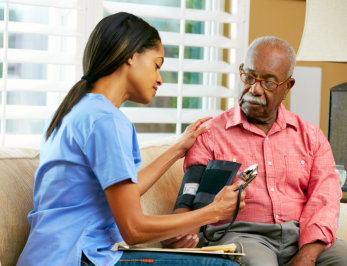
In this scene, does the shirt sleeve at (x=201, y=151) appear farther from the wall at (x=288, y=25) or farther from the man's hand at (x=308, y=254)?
the wall at (x=288, y=25)

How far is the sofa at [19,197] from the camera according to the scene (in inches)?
62.8

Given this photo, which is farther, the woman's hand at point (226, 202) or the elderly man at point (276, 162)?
the elderly man at point (276, 162)

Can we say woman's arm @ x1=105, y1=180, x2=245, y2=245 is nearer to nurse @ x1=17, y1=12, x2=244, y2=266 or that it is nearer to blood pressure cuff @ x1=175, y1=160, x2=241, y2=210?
nurse @ x1=17, y1=12, x2=244, y2=266

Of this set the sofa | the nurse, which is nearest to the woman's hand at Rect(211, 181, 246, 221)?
the nurse

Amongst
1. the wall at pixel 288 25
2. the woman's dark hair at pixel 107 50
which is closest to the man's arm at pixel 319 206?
the woman's dark hair at pixel 107 50

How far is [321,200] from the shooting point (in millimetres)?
1917

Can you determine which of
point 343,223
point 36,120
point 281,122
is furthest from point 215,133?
point 36,120

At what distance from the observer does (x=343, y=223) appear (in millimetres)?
2121

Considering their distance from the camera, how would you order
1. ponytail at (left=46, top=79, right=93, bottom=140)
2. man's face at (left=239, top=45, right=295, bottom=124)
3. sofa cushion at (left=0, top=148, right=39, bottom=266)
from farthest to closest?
man's face at (left=239, top=45, right=295, bottom=124) → sofa cushion at (left=0, top=148, right=39, bottom=266) → ponytail at (left=46, top=79, right=93, bottom=140)

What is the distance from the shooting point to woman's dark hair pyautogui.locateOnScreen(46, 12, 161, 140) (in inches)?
58.1

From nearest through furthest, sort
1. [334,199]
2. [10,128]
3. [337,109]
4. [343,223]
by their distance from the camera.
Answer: [334,199] → [343,223] → [337,109] → [10,128]

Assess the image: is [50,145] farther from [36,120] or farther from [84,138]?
[36,120]

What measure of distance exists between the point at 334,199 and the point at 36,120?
5.05ft

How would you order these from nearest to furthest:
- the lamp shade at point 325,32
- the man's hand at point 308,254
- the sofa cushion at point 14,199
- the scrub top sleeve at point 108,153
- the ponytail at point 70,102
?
1. the scrub top sleeve at point 108,153
2. the ponytail at point 70,102
3. the sofa cushion at point 14,199
4. the man's hand at point 308,254
5. the lamp shade at point 325,32
